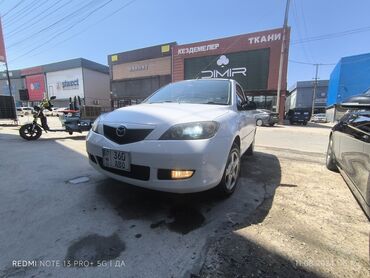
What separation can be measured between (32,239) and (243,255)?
1.73 m

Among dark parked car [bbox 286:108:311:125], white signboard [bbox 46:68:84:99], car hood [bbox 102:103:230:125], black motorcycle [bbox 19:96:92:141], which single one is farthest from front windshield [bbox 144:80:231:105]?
white signboard [bbox 46:68:84:99]

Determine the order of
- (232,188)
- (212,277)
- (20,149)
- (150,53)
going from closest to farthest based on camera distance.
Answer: (212,277) → (232,188) → (20,149) → (150,53)

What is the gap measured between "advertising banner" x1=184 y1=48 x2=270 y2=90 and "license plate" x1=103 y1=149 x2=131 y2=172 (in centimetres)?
2090

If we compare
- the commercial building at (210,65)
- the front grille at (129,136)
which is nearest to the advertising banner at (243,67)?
the commercial building at (210,65)

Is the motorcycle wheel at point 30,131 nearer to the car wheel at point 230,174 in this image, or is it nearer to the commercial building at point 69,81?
the car wheel at point 230,174

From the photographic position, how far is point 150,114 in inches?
92.4

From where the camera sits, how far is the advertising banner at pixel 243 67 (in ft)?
69.1

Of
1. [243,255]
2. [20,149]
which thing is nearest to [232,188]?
[243,255]

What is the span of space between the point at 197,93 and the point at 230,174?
136cm

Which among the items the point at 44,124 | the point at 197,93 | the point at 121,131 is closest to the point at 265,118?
the point at 44,124

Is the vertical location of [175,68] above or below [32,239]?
above

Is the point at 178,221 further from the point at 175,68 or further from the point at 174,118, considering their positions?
the point at 175,68

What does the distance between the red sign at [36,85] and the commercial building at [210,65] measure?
22722mm

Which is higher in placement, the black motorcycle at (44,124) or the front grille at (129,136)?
the front grille at (129,136)
